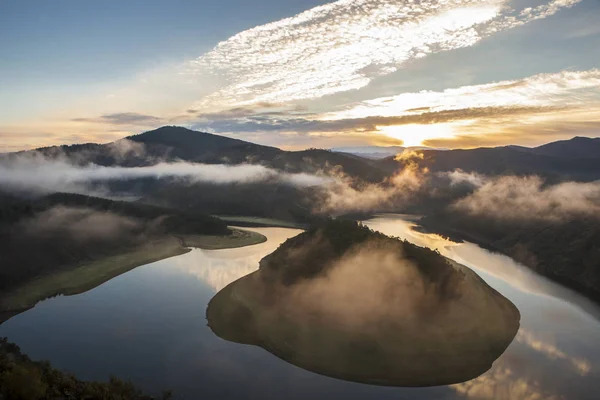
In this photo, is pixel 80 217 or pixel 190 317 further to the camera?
pixel 80 217

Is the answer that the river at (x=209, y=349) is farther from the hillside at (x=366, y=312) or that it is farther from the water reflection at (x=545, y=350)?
the hillside at (x=366, y=312)

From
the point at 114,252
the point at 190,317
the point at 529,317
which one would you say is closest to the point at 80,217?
the point at 114,252

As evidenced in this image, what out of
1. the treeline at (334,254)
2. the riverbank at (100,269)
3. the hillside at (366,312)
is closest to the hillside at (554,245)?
the hillside at (366,312)

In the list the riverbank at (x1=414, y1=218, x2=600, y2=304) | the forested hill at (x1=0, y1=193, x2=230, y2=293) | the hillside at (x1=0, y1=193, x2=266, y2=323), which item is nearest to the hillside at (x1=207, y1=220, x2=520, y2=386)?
the riverbank at (x1=414, y1=218, x2=600, y2=304)

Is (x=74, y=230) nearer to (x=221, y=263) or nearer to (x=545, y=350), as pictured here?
(x=221, y=263)

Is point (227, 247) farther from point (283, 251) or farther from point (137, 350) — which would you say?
point (137, 350)

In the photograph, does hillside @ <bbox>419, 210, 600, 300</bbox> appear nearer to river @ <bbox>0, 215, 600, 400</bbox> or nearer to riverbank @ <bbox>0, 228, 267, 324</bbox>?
river @ <bbox>0, 215, 600, 400</bbox>
